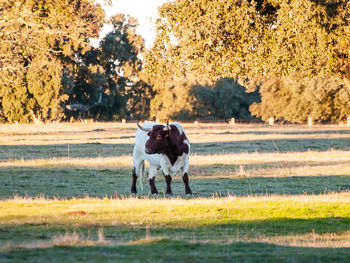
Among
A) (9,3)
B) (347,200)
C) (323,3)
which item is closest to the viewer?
(323,3)

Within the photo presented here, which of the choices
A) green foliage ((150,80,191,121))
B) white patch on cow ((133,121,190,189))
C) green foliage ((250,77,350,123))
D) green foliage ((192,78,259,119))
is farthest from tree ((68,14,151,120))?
white patch on cow ((133,121,190,189))

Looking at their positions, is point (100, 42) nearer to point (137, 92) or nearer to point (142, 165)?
point (137, 92)

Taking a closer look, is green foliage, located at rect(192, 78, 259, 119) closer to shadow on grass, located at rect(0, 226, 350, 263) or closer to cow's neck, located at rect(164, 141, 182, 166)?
cow's neck, located at rect(164, 141, 182, 166)

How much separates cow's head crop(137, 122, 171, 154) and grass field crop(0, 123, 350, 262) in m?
1.42

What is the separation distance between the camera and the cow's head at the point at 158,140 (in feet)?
61.5

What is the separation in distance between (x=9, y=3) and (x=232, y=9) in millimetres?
7400

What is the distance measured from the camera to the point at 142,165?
20.9 meters

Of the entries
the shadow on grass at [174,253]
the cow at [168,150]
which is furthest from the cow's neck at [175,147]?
the shadow on grass at [174,253]

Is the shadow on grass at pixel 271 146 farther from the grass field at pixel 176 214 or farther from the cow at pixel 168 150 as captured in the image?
the cow at pixel 168 150

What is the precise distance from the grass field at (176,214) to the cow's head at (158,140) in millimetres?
1419

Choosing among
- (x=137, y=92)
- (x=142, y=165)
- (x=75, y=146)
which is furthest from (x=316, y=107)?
(x=142, y=165)

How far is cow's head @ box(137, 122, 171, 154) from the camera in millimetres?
18750

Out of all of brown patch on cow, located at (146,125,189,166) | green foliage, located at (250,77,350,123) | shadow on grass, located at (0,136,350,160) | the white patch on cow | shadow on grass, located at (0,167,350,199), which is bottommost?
shadow on grass, located at (0,167,350,199)

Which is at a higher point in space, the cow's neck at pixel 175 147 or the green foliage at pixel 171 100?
the green foliage at pixel 171 100
